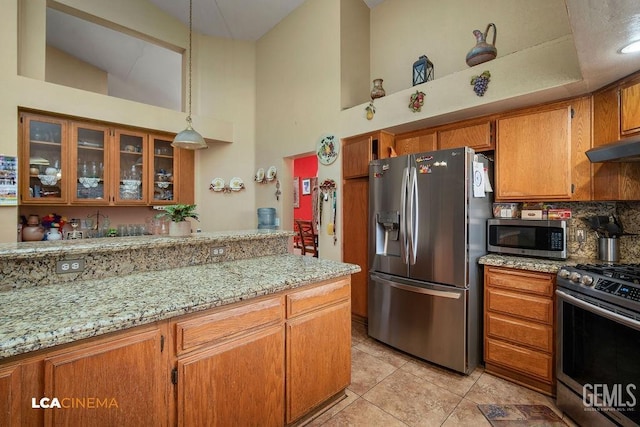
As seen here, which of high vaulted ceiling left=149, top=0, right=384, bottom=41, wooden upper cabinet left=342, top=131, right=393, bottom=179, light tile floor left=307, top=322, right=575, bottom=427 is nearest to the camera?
light tile floor left=307, top=322, right=575, bottom=427

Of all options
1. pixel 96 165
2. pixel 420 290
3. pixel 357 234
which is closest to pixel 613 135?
pixel 420 290

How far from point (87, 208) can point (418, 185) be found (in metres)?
4.00

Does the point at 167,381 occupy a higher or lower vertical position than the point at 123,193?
lower

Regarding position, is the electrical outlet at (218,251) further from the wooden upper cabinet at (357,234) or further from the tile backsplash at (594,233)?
the tile backsplash at (594,233)

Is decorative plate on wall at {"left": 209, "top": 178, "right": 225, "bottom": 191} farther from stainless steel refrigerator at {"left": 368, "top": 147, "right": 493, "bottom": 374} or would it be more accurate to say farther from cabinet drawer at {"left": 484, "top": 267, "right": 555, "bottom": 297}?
cabinet drawer at {"left": 484, "top": 267, "right": 555, "bottom": 297}

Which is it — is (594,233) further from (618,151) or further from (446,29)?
(446,29)

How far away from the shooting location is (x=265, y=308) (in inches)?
56.3

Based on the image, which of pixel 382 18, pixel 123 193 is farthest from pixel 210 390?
pixel 382 18

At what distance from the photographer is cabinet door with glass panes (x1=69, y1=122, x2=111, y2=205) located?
3244 millimetres

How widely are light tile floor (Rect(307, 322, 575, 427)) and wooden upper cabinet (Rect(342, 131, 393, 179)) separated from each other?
1.84 metres

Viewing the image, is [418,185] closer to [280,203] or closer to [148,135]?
[280,203]

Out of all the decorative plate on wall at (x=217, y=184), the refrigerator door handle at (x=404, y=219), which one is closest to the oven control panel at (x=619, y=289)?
the refrigerator door handle at (x=404, y=219)

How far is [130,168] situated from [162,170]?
1.23 ft

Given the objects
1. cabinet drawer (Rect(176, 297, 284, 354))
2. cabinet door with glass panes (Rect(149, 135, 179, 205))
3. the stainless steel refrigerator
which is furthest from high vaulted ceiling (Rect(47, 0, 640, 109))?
cabinet drawer (Rect(176, 297, 284, 354))
